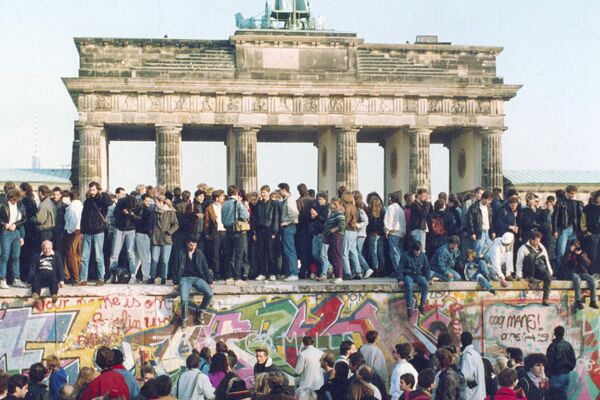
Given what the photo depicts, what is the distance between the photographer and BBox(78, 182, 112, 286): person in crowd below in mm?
20328

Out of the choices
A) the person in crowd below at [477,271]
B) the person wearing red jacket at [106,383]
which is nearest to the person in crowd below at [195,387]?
the person wearing red jacket at [106,383]

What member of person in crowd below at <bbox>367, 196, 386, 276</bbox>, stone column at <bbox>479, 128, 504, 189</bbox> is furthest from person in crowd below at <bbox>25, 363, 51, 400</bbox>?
stone column at <bbox>479, 128, 504, 189</bbox>

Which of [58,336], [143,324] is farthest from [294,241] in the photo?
[58,336]

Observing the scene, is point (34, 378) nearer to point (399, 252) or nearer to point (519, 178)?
point (399, 252)

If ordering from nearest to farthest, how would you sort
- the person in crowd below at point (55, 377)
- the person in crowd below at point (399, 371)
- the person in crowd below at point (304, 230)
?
the person in crowd below at point (399, 371) < the person in crowd below at point (55, 377) < the person in crowd below at point (304, 230)

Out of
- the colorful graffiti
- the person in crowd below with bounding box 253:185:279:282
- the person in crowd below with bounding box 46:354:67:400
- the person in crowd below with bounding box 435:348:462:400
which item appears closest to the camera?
the person in crowd below with bounding box 435:348:462:400

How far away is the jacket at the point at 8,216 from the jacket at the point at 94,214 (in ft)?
3.89

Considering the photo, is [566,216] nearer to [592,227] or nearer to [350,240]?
[592,227]

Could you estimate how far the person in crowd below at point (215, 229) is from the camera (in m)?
21.1

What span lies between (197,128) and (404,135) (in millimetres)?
11589

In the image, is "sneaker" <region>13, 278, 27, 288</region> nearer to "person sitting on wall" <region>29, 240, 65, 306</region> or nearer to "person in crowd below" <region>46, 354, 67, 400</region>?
"person sitting on wall" <region>29, 240, 65, 306</region>

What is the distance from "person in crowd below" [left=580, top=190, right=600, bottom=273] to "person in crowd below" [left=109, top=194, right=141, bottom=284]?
32.2 ft

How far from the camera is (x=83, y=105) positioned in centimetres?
5175

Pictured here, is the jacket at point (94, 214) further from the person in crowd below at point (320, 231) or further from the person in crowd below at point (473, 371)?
the person in crowd below at point (473, 371)
